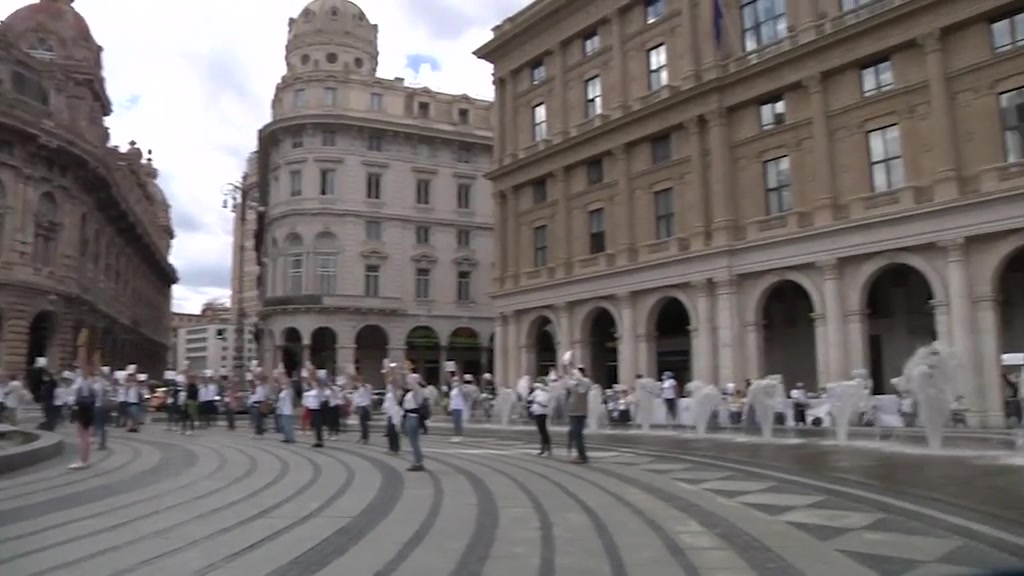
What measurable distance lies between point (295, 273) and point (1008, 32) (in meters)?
48.0

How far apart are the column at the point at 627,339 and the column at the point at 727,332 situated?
15.2ft

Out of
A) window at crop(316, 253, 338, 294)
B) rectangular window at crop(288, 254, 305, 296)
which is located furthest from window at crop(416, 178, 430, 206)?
rectangular window at crop(288, 254, 305, 296)

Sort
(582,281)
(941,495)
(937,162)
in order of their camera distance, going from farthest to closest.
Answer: (582,281)
(937,162)
(941,495)

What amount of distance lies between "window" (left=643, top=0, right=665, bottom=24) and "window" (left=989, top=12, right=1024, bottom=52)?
45.1 ft

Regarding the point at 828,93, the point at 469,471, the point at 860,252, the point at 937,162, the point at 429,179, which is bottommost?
the point at 469,471

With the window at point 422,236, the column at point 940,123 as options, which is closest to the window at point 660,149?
the column at point 940,123

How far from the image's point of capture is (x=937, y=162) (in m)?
25.5

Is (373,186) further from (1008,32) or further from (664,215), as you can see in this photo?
(1008,32)

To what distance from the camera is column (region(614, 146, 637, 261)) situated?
3569 cm

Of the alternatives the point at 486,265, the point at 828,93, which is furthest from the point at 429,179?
the point at 828,93

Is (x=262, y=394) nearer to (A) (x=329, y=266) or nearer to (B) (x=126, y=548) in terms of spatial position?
(B) (x=126, y=548)

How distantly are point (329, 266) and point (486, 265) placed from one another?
41.7ft

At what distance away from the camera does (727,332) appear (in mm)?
31016

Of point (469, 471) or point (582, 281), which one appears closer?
point (469, 471)
